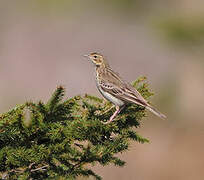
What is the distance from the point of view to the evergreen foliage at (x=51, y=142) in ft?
12.0

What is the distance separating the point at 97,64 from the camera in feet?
25.2

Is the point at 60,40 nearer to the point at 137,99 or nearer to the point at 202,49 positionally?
the point at 202,49

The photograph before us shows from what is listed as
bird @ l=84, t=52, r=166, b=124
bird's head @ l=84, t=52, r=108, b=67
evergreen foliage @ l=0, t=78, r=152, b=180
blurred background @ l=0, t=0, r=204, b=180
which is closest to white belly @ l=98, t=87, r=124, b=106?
bird @ l=84, t=52, r=166, b=124

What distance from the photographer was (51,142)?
386 cm

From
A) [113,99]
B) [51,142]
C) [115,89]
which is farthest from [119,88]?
[51,142]

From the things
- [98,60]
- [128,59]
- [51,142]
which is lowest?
[51,142]

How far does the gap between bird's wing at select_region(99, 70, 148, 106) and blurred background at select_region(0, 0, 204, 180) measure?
0.80 meters

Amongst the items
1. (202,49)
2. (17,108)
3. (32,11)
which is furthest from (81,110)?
(32,11)

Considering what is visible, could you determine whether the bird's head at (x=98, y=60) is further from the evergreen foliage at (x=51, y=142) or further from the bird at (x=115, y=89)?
the evergreen foliage at (x=51, y=142)

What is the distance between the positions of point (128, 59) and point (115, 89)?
2263 centimetres

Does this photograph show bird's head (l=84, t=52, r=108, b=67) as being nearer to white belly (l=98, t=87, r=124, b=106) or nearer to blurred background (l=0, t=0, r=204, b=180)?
white belly (l=98, t=87, r=124, b=106)

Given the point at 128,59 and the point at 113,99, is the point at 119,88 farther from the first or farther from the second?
the point at 128,59

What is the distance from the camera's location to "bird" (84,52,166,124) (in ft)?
18.0

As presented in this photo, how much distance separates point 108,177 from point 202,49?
15.1 metres
